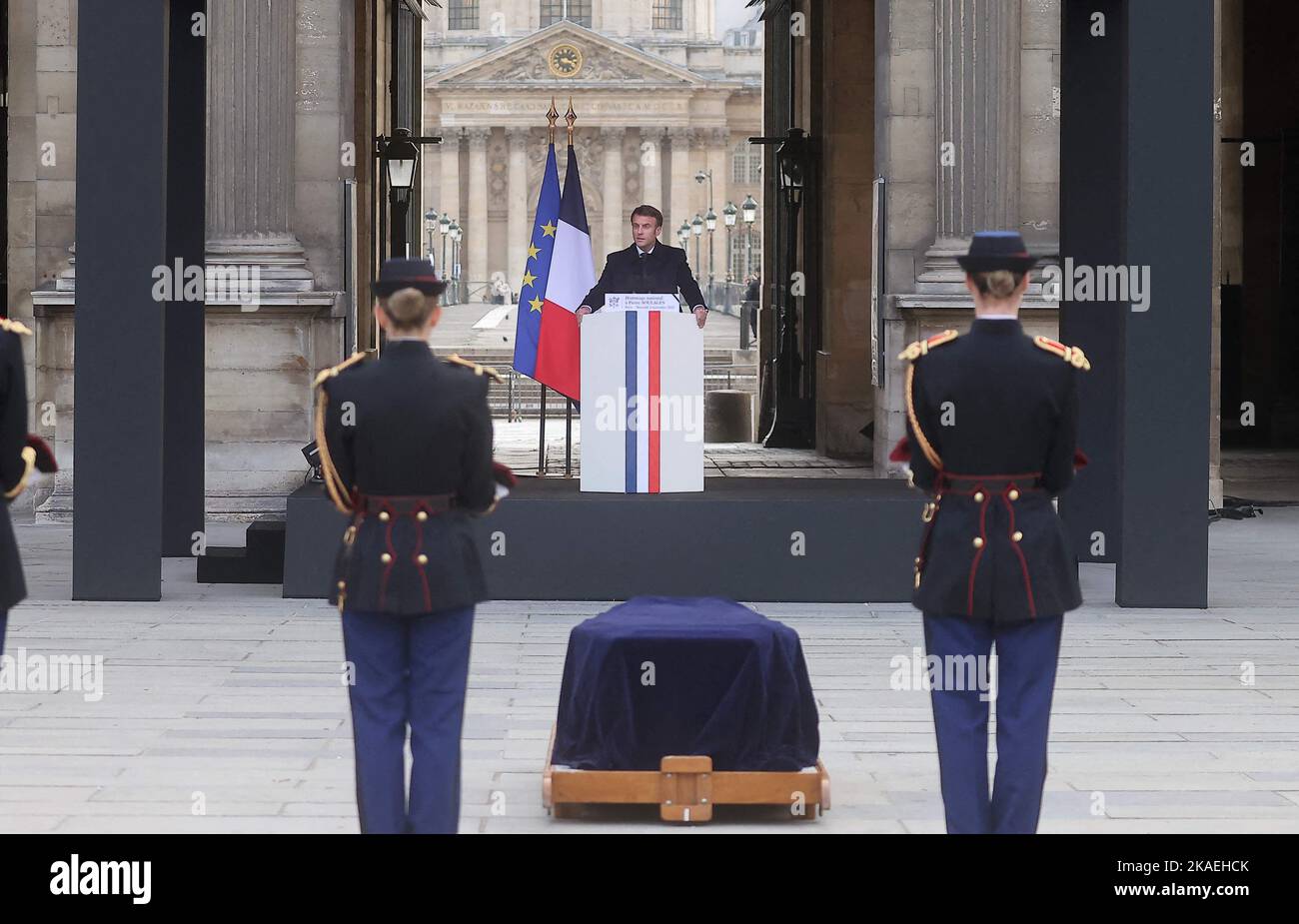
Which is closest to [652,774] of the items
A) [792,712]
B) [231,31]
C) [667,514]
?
[792,712]

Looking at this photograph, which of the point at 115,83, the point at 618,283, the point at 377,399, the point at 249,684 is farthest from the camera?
the point at 618,283

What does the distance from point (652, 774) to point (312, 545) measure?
19.6 ft

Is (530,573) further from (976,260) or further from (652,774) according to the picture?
(976,260)

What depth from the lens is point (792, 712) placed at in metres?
7.20

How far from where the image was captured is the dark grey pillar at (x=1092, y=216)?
46.4 ft

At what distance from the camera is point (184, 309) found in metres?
14.5

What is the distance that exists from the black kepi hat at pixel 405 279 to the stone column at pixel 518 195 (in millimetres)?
118470

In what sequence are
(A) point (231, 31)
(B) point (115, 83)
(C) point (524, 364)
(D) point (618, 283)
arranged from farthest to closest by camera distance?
(A) point (231, 31), (C) point (524, 364), (D) point (618, 283), (B) point (115, 83)

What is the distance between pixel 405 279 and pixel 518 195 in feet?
393

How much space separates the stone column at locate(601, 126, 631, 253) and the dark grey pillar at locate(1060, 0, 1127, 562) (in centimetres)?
10943

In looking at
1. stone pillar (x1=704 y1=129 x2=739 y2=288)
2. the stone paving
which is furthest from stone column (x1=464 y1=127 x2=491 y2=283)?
the stone paving

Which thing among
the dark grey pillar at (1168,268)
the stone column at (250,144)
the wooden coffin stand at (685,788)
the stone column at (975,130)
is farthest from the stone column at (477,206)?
the wooden coffin stand at (685,788)

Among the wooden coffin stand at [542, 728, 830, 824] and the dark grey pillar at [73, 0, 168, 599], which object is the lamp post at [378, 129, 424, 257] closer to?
the dark grey pillar at [73, 0, 168, 599]

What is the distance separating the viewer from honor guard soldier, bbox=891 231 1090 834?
20.1ft
